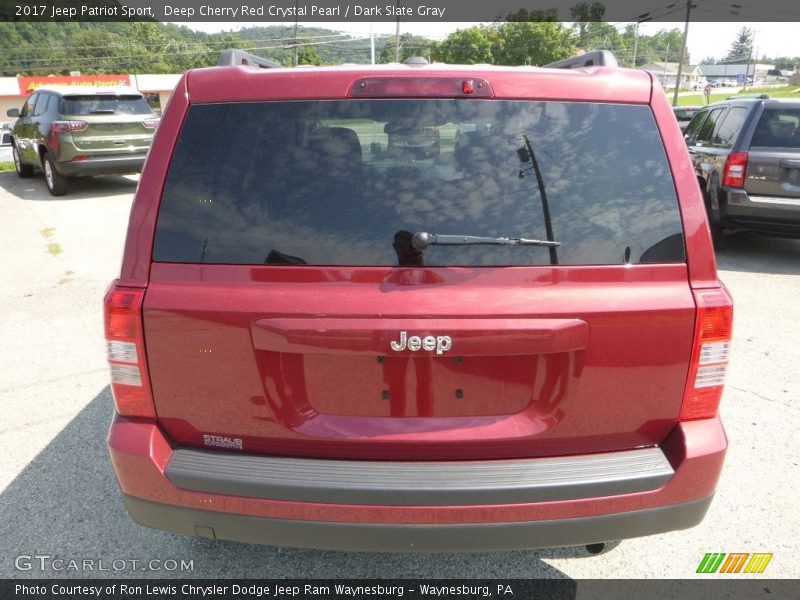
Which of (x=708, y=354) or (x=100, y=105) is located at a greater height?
(x=100, y=105)

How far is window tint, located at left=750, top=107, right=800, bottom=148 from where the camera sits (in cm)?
704

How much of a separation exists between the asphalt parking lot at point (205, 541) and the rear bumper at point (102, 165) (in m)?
5.94

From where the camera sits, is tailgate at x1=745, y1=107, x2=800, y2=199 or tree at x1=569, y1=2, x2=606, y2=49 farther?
tree at x1=569, y1=2, x2=606, y2=49

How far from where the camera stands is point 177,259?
194 cm

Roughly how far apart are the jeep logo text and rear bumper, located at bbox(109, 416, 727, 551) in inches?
16.2

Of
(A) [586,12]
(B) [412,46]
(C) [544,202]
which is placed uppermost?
(A) [586,12]

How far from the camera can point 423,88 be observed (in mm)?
1945

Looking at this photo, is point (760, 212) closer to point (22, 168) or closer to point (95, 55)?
point (22, 168)

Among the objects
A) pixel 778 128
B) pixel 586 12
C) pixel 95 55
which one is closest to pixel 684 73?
pixel 586 12

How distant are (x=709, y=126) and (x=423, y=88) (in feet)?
26.3

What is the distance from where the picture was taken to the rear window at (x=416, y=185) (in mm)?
1910

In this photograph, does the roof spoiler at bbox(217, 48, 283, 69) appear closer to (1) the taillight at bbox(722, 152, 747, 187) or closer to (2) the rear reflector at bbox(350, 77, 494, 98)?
(2) the rear reflector at bbox(350, 77, 494, 98)

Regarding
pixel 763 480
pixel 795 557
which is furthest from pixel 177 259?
pixel 763 480

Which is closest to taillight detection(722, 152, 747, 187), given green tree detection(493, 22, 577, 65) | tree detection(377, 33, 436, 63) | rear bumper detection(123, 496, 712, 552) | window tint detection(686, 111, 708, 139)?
window tint detection(686, 111, 708, 139)
